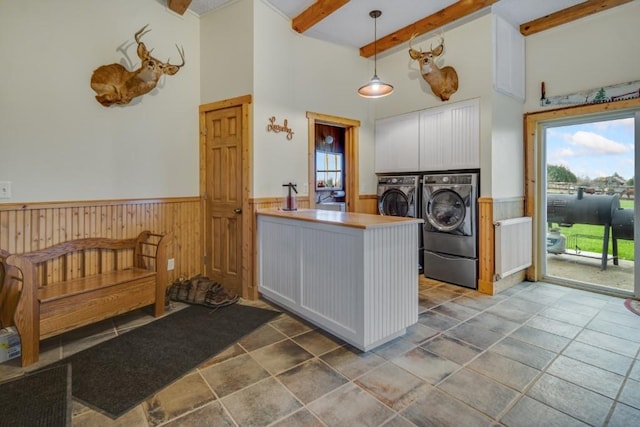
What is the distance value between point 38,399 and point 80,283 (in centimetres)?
106

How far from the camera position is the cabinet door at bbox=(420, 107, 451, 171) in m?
4.04

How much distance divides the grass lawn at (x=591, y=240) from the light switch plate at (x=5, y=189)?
584 cm

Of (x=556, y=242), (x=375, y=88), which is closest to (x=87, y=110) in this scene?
(x=375, y=88)

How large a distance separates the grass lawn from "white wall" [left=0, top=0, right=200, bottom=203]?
4784mm

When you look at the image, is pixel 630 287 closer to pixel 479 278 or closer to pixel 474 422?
pixel 479 278

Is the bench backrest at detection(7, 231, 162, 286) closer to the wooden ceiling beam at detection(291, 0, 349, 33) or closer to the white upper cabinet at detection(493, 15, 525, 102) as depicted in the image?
the wooden ceiling beam at detection(291, 0, 349, 33)

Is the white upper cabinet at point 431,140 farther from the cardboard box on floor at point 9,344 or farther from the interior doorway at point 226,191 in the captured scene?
the cardboard box on floor at point 9,344

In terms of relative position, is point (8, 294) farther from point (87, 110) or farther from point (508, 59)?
point (508, 59)

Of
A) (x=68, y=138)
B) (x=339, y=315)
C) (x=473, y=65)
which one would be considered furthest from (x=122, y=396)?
(x=473, y=65)

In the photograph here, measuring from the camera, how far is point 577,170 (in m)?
4.02

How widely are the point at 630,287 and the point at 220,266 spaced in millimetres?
4662

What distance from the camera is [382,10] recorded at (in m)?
3.72

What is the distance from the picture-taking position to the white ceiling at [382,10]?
11.7 ft

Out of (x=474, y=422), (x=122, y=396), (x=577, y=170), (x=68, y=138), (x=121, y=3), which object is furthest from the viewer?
(x=577, y=170)
